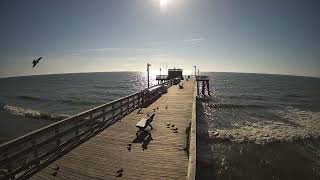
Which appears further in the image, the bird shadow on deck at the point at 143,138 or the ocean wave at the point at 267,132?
the ocean wave at the point at 267,132

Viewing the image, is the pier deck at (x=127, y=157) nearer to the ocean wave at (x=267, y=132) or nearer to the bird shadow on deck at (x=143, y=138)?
the bird shadow on deck at (x=143, y=138)

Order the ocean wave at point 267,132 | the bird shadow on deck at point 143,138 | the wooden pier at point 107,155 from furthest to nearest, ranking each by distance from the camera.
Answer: the ocean wave at point 267,132
the bird shadow on deck at point 143,138
the wooden pier at point 107,155

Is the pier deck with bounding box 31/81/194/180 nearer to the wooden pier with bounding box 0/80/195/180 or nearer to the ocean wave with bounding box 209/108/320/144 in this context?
the wooden pier with bounding box 0/80/195/180

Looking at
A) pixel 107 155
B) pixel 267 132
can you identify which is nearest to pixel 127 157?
pixel 107 155

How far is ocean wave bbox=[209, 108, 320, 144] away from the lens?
2009cm

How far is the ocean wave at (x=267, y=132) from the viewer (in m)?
20.1

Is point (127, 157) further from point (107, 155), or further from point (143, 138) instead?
point (143, 138)

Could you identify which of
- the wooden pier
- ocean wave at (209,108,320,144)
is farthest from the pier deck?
ocean wave at (209,108,320,144)

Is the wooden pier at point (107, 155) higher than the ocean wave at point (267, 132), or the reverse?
the wooden pier at point (107, 155)

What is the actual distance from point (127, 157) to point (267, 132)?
58.8 ft

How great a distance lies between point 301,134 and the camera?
21984mm

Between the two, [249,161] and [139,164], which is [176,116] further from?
[139,164]

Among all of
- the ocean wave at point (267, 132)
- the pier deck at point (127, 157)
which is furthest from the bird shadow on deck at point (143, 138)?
the ocean wave at point (267, 132)

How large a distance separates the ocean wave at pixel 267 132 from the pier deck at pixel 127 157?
9.88m
